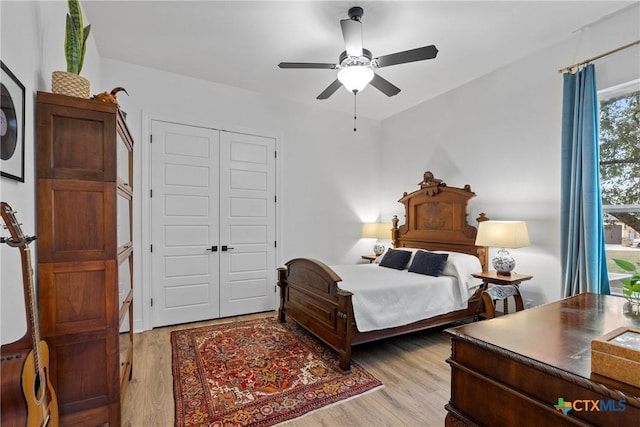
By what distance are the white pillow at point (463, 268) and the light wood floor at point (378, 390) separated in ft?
2.34

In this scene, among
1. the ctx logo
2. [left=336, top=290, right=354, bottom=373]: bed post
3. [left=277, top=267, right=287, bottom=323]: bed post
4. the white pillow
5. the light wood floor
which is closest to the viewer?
the ctx logo

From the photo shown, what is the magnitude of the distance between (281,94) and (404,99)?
1.80 m

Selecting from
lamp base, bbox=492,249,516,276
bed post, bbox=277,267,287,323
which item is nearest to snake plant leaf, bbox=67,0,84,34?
bed post, bbox=277,267,287,323

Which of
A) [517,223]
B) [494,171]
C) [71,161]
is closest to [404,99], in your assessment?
[494,171]

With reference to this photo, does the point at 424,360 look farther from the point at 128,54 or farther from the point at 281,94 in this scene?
the point at 128,54

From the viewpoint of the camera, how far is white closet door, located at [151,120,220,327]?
372 cm

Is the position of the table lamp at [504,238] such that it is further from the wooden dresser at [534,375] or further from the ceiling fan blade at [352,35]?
the ceiling fan blade at [352,35]

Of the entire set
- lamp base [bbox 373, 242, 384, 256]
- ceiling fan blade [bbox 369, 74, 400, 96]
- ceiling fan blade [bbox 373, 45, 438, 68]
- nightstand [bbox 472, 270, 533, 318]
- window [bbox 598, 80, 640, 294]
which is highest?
ceiling fan blade [bbox 373, 45, 438, 68]

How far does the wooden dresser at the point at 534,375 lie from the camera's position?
0.97 meters

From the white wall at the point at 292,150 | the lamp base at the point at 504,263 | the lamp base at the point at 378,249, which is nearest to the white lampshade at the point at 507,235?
the lamp base at the point at 504,263

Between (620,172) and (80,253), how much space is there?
163 inches

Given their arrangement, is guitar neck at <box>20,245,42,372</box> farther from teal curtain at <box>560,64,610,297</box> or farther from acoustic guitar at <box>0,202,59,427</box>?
teal curtain at <box>560,64,610,297</box>

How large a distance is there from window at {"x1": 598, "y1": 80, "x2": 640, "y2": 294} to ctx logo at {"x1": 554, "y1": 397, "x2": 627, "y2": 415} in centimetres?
251

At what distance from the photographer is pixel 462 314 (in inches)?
137
